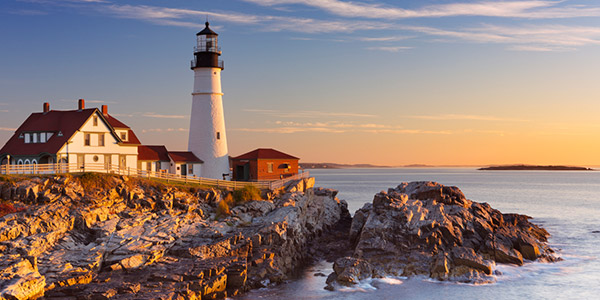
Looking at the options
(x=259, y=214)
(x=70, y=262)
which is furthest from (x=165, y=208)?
(x=70, y=262)

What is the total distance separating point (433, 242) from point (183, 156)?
24.5 m

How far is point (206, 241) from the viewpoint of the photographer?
29031mm

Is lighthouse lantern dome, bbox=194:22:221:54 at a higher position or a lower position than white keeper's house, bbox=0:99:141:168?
higher

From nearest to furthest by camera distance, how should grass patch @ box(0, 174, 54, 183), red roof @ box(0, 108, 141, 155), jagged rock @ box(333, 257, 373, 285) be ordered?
jagged rock @ box(333, 257, 373, 285) < grass patch @ box(0, 174, 54, 183) < red roof @ box(0, 108, 141, 155)

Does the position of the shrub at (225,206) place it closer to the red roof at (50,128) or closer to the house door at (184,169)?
the house door at (184,169)

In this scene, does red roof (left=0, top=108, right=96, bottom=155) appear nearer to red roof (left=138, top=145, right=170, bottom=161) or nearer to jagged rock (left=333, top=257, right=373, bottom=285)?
red roof (left=138, top=145, right=170, bottom=161)

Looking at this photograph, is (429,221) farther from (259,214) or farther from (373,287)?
(259,214)

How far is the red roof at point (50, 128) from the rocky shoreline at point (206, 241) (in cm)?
713

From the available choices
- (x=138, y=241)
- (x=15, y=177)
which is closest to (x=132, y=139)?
(x=15, y=177)

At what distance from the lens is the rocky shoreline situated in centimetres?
2353

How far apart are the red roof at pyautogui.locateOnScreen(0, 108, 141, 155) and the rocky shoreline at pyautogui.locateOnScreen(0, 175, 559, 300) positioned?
7.13m

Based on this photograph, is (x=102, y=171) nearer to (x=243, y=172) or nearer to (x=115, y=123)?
(x=115, y=123)

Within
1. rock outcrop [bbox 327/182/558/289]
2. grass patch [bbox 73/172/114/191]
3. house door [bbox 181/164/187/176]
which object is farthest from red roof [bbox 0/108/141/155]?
rock outcrop [bbox 327/182/558/289]

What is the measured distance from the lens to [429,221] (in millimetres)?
30625
